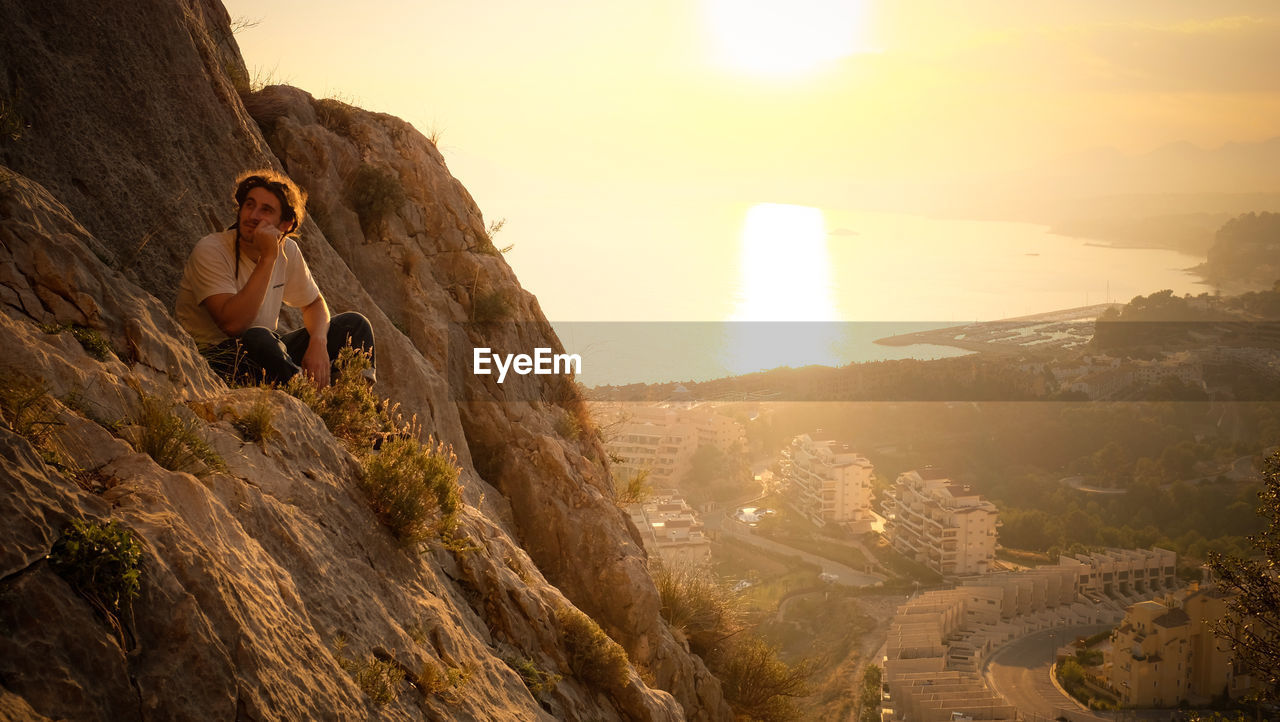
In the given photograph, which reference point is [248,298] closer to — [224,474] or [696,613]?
[224,474]

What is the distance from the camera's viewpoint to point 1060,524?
3641 centimetres

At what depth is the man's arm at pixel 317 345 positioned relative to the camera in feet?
16.9

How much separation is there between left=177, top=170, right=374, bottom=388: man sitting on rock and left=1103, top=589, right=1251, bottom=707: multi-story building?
25323 mm

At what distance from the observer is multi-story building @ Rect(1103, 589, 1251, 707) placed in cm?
2281

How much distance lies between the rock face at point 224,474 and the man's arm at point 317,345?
78 centimetres

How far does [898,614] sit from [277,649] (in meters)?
27.0

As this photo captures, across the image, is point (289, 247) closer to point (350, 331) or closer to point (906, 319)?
point (350, 331)

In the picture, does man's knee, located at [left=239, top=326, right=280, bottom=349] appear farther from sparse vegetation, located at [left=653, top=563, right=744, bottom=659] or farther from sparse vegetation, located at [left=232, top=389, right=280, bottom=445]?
sparse vegetation, located at [left=653, top=563, right=744, bottom=659]

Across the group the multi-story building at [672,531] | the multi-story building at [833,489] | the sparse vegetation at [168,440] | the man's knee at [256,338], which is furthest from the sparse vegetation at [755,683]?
the multi-story building at [833,489]

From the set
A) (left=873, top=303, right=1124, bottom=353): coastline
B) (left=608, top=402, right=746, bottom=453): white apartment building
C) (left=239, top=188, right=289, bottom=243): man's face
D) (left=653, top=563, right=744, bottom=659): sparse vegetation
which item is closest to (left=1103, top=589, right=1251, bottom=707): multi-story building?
(left=653, top=563, right=744, bottom=659): sparse vegetation

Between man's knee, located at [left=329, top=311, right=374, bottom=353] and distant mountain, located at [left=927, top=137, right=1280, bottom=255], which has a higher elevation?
distant mountain, located at [left=927, top=137, right=1280, bottom=255]

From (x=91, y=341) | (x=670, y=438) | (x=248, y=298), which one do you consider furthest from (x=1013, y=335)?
(x=91, y=341)

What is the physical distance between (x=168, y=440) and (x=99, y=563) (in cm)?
85

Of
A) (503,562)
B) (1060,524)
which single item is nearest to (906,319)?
(1060,524)
